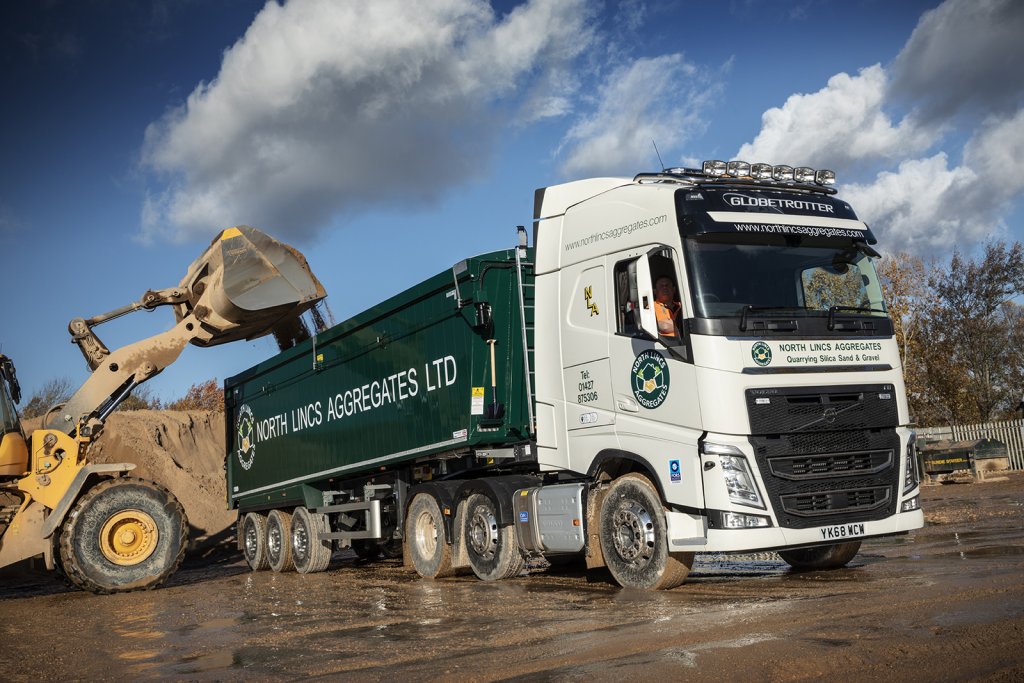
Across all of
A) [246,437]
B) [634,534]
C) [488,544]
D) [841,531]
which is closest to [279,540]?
[246,437]

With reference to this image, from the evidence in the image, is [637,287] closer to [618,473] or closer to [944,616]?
[618,473]

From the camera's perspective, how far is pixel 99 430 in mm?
13609

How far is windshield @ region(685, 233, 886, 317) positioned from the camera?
8.19 metres

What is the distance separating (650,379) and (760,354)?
101cm

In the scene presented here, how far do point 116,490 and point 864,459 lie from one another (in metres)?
9.23

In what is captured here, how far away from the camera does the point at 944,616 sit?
586 cm

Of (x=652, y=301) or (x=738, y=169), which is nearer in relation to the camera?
(x=652, y=301)

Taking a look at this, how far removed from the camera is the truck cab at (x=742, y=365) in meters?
7.93

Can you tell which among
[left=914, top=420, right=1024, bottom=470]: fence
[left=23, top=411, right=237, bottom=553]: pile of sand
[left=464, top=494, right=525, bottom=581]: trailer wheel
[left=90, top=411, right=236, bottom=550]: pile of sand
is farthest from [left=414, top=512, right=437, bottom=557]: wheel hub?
[left=914, top=420, right=1024, bottom=470]: fence

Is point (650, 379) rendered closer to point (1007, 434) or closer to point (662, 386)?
point (662, 386)

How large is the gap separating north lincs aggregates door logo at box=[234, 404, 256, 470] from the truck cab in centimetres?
991

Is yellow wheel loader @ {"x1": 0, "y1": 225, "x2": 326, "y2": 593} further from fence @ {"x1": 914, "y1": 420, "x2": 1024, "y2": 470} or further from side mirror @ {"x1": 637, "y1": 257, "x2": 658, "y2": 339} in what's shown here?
fence @ {"x1": 914, "y1": 420, "x2": 1024, "y2": 470}

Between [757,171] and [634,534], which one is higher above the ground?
[757,171]

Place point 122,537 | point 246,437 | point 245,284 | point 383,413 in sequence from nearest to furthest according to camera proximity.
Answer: point 122,537 → point 383,413 → point 245,284 → point 246,437
